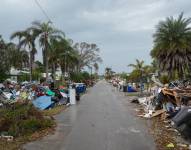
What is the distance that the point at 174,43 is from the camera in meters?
39.2

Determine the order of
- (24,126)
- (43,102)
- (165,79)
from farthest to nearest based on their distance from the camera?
(165,79) → (43,102) → (24,126)

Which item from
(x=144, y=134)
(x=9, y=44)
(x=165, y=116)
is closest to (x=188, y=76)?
(x=165, y=116)

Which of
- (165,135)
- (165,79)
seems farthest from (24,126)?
(165,79)

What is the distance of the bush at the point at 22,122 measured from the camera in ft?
43.2

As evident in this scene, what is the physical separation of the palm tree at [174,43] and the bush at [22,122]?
2653cm

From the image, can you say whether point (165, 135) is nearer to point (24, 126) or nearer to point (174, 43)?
point (24, 126)

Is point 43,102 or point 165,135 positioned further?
point 43,102

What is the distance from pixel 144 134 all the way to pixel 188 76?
3135cm

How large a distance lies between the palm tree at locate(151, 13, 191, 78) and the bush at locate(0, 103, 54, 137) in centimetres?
2653

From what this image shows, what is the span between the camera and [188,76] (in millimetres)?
43156

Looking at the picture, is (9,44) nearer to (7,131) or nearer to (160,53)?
(160,53)

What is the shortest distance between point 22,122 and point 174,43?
1111 inches

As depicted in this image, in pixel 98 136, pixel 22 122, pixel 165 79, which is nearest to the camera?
pixel 98 136

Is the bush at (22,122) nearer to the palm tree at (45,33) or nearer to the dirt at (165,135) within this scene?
the dirt at (165,135)
